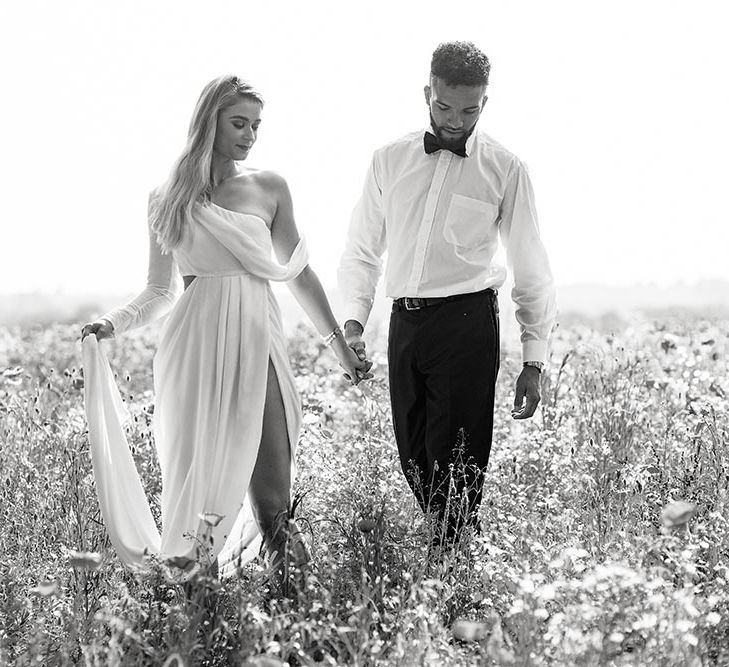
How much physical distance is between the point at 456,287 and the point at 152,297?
121cm

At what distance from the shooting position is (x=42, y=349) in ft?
32.5

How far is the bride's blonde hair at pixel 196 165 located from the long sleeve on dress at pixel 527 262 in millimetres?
1089

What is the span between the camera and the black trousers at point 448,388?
4.27m

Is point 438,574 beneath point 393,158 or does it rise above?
beneath

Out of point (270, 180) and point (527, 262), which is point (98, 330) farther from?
point (527, 262)

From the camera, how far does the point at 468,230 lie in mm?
4332

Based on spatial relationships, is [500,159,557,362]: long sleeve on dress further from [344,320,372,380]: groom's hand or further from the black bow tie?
[344,320,372,380]: groom's hand

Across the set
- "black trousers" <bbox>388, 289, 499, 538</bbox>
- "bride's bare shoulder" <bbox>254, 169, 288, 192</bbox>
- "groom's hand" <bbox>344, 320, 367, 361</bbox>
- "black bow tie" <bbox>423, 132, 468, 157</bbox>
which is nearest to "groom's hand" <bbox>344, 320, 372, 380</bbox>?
"groom's hand" <bbox>344, 320, 367, 361</bbox>

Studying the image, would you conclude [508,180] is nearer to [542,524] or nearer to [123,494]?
[542,524]

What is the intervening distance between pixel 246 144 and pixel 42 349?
6479 millimetres

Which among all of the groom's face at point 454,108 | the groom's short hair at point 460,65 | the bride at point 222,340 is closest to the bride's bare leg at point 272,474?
the bride at point 222,340

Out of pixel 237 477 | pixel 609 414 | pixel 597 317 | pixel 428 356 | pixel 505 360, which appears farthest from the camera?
pixel 597 317

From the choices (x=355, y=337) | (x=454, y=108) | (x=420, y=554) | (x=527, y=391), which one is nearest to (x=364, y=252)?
(x=355, y=337)

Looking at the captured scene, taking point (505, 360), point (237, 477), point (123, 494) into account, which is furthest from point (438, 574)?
point (505, 360)
